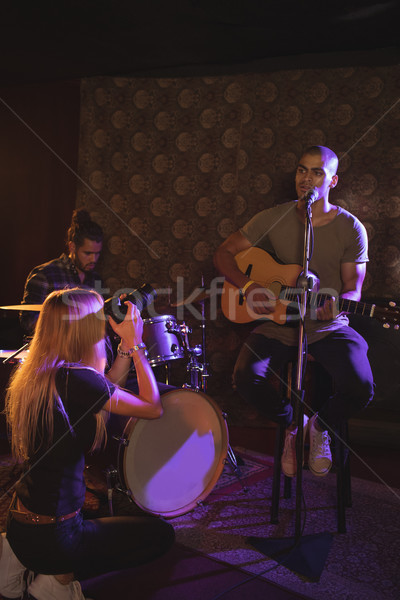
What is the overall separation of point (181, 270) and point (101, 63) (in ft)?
7.09

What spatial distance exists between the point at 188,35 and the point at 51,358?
3371 mm

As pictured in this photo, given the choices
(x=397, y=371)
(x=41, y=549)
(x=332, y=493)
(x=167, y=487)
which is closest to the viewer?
(x=41, y=549)

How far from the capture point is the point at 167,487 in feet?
7.73

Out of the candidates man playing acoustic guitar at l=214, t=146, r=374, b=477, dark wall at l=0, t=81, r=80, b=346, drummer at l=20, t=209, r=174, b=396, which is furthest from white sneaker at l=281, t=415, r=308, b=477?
dark wall at l=0, t=81, r=80, b=346

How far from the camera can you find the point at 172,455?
2377mm

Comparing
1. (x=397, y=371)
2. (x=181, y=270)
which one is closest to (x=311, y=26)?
(x=181, y=270)

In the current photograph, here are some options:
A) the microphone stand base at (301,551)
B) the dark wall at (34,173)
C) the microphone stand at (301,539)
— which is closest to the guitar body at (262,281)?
the microphone stand at (301,539)

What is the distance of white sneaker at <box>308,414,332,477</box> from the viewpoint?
98.3 inches

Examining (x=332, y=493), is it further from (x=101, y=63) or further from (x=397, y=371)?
(x=101, y=63)

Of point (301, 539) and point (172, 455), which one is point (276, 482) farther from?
point (172, 455)

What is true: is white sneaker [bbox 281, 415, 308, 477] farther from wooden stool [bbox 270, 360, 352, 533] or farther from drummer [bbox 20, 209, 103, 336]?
drummer [bbox 20, 209, 103, 336]

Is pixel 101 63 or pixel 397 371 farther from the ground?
pixel 101 63

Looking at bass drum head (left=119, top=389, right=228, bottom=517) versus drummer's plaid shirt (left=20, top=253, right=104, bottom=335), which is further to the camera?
drummer's plaid shirt (left=20, top=253, right=104, bottom=335)

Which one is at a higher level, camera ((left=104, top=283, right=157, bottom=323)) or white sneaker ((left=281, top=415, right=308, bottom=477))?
camera ((left=104, top=283, right=157, bottom=323))
